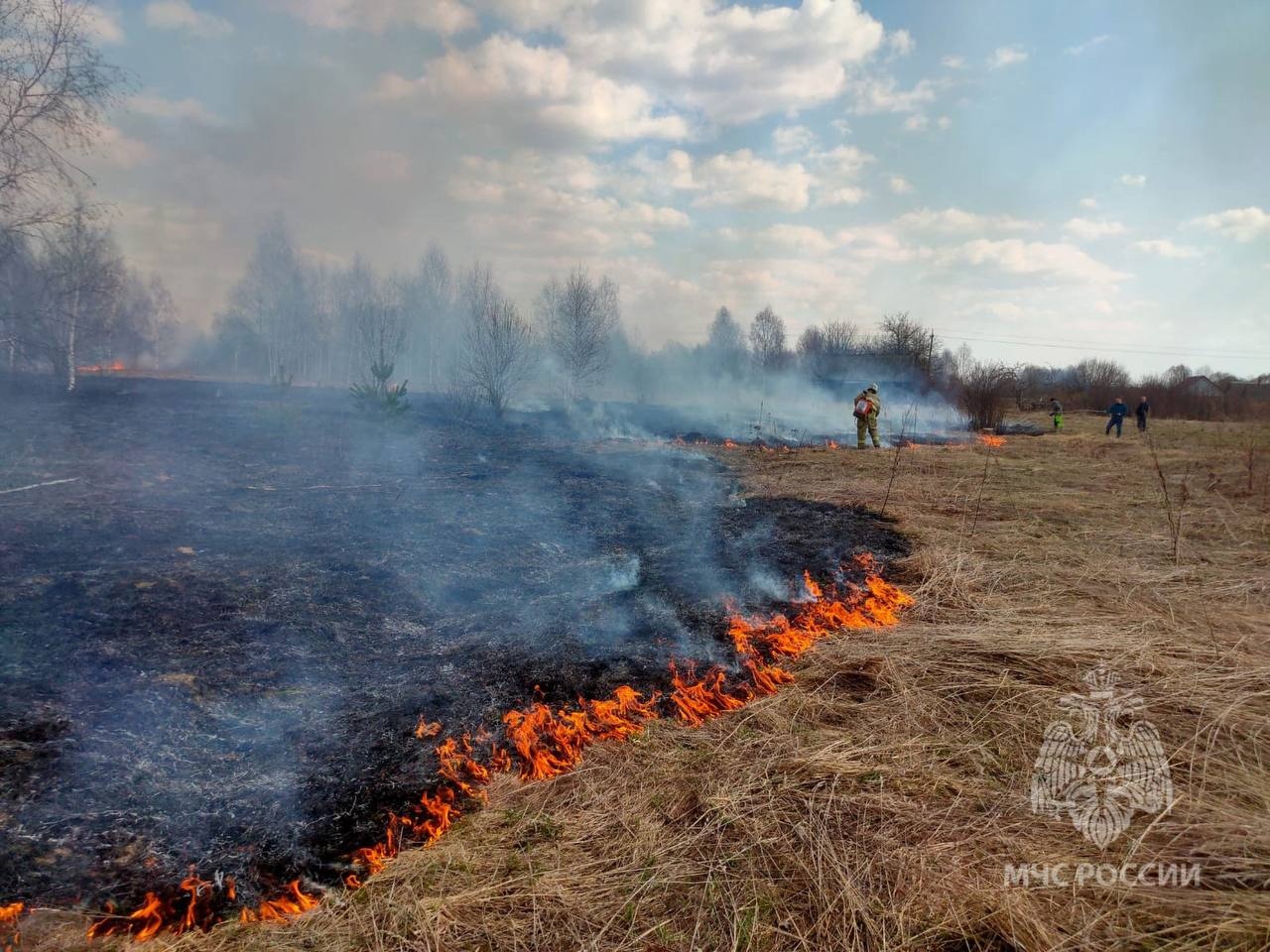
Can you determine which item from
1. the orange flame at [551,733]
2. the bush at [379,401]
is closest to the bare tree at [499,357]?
the bush at [379,401]

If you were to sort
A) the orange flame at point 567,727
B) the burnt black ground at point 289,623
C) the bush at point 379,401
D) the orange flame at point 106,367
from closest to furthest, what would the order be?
A: 1. the burnt black ground at point 289,623
2. the orange flame at point 567,727
3. the bush at point 379,401
4. the orange flame at point 106,367

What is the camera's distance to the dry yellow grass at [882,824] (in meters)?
1.96

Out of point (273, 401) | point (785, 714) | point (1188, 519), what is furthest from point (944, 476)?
point (273, 401)

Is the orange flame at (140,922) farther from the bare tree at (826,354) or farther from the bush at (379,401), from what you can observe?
the bare tree at (826,354)

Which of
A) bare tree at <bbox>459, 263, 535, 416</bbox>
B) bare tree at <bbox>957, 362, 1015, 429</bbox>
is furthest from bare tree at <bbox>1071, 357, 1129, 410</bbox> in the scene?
bare tree at <bbox>459, 263, 535, 416</bbox>

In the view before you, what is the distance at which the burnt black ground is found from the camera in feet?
8.29

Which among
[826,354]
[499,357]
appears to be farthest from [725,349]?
[499,357]

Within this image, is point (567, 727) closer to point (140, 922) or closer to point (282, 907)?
point (282, 907)

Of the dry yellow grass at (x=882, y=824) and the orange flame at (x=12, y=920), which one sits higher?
the dry yellow grass at (x=882, y=824)

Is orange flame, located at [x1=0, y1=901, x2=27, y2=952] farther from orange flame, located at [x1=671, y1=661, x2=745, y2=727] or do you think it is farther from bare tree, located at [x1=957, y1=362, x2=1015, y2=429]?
bare tree, located at [x1=957, y1=362, x2=1015, y2=429]
